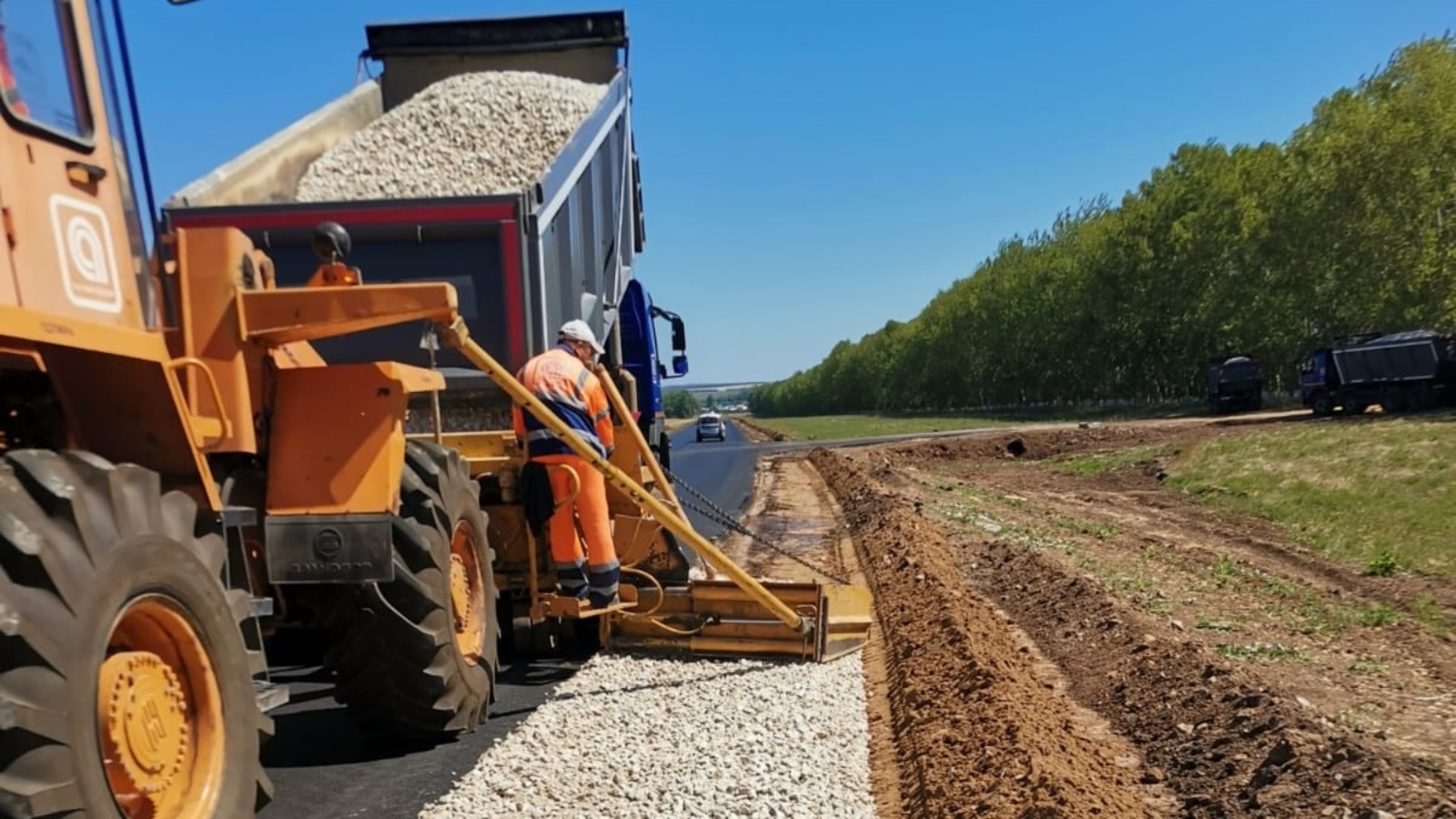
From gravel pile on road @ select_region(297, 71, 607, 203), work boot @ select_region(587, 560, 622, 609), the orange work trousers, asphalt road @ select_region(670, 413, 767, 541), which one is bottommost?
asphalt road @ select_region(670, 413, 767, 541)

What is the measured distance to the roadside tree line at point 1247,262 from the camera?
3425cm

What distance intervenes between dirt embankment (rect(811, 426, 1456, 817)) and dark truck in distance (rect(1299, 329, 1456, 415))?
17.8 metres

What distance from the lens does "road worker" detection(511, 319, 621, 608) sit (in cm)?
606

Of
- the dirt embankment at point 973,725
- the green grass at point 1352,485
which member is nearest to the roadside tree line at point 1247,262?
the green grass at point 1352,485

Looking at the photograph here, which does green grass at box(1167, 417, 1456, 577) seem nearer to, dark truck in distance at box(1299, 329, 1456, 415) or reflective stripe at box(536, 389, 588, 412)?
dark truck in distance at box(1299, 329, 1456, 415)

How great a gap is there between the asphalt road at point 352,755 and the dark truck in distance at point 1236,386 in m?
33.7

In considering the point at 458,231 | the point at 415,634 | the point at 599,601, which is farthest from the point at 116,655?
the point at 458,231

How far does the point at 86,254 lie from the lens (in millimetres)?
3256

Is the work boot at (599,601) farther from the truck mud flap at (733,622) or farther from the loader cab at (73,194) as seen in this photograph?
the loader cab at (73,194)

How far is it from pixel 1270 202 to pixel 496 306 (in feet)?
132

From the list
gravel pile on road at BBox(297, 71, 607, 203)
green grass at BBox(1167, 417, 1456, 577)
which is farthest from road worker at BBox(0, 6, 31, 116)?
green grass at BBox(1167, 417, 1456, 577)

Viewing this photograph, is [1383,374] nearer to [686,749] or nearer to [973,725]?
[973,725]

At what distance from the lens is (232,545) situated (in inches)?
158

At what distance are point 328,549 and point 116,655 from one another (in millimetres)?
1577
